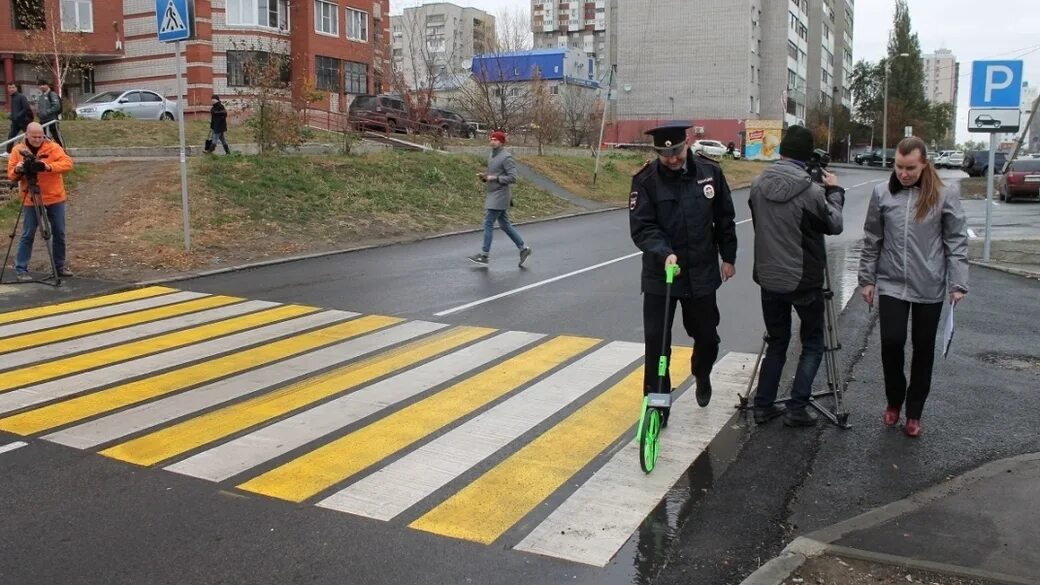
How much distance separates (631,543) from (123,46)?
148 ft

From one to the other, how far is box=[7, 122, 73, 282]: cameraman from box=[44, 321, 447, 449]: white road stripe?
5196 mm

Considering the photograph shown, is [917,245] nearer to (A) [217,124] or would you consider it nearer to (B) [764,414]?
(B) [764,414]

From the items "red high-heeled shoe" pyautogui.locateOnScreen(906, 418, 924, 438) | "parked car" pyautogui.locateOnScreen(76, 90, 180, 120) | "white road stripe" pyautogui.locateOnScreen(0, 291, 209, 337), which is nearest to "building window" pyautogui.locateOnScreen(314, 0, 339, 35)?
"parked car" pyautogui.locateOnScreen(76, 90, 180, 120)

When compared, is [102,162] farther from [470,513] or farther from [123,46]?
[123,46]

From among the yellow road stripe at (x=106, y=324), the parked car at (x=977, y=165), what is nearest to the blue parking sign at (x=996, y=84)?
the yellow road stripe at (x=106, y=324)

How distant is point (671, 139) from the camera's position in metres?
5.20

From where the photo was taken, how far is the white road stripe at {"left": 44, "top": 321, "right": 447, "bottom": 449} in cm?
550

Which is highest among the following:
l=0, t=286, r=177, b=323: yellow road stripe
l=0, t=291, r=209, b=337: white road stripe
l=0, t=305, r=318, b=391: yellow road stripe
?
l=0, t=286, r=177, b=323: yellow road stripe

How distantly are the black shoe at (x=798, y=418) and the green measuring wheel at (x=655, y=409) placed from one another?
3.56ft

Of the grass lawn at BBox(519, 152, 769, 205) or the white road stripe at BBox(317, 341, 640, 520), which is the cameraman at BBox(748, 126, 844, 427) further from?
the grass lawn at BBox(519, 152, 769, 205)

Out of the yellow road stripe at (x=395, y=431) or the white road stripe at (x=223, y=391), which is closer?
the yellow road stripe at (x=395, y=431)

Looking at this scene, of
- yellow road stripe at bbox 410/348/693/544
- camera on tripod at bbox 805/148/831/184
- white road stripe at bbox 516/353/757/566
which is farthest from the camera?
camera on tripod at bbox 805/148/831/184

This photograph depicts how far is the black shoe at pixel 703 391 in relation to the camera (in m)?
6.02

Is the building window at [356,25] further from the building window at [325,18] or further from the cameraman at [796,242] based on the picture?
the cameraman at [796,242]
